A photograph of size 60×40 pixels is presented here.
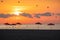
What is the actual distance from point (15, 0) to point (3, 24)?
0.97 feet

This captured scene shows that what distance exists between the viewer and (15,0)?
122 inches

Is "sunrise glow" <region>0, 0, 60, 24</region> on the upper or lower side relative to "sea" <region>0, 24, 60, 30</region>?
upper

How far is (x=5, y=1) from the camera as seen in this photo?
3102 mm

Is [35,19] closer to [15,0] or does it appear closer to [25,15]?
[25,15]

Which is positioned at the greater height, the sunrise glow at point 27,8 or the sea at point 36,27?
the sunrise glow at point 27,8

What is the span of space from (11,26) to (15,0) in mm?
292
